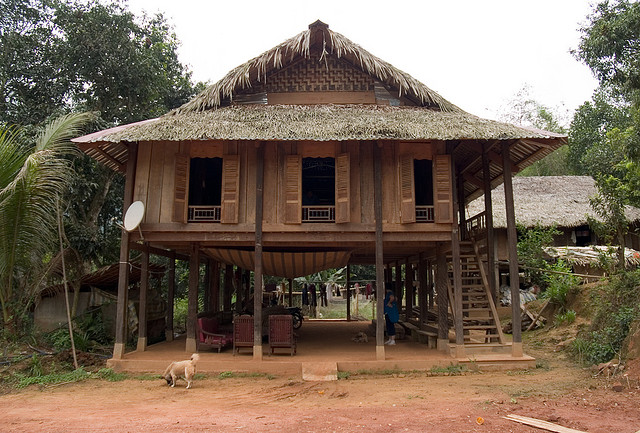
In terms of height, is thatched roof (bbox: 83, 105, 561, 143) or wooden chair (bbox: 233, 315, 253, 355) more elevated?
thatched roof (bbox: 83, 105, 561, 143)

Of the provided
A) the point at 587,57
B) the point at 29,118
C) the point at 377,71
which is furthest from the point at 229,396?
the point at 587,57

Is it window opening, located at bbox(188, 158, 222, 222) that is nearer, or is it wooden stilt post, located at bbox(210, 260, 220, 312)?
window opening, located at bbox(188, 158, 222, 222)

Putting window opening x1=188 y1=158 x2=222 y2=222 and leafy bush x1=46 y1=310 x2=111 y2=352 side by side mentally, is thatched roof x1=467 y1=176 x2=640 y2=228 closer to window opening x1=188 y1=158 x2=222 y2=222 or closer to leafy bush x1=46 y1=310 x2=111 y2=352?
window opening x1=188 y1=158 x2=222 y2=222

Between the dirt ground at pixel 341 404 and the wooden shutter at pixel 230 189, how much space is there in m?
3.01

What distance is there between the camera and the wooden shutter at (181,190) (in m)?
8.96

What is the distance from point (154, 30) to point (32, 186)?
9557mm

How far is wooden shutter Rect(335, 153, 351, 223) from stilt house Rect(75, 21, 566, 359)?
2 cm

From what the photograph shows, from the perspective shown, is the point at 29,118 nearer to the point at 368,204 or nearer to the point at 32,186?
the point at 32,186

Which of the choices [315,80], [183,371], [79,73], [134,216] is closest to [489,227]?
[315,80]

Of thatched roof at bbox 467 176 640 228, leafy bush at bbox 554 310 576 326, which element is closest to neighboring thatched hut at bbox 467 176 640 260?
thatched roof at bbox 467 176 640 228

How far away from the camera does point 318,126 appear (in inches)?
351

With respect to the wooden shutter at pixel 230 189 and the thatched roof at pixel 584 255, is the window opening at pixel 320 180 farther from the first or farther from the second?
the thatched roof at pixel 584 255

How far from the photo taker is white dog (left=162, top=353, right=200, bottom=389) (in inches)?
294

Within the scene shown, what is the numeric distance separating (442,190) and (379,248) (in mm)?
1703
